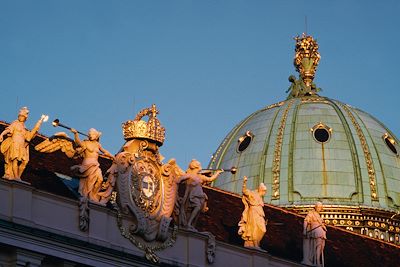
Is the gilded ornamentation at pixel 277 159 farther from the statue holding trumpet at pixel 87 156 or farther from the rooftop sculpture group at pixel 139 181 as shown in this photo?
the statue holding trumpet at pixel 87 156

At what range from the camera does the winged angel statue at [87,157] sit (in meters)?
57.5

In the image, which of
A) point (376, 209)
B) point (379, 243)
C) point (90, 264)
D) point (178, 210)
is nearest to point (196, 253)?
point (178, 210)

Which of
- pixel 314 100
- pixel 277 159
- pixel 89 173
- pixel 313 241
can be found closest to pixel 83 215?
pixel 89 173

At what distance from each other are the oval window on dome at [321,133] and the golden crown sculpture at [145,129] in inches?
1590

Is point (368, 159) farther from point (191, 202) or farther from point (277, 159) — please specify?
point (191, 202)

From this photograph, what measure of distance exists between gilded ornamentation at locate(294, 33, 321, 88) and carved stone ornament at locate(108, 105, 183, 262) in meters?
46.6

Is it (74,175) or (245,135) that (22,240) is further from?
(245,135)

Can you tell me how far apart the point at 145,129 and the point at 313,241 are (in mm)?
9433

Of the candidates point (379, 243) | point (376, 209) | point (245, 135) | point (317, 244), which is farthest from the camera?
point (245, 135)

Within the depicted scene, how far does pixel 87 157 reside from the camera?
57.9 m

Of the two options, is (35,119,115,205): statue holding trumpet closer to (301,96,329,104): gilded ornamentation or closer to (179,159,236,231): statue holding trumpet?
(179,159,236,231): statue holding trumpet

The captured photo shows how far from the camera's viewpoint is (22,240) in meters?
54.1

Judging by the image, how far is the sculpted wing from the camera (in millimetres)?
58031

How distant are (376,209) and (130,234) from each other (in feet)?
128
